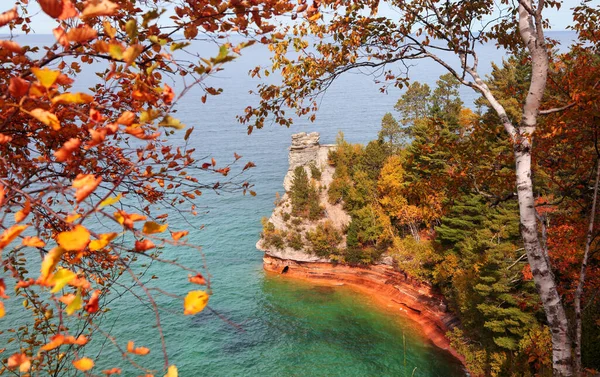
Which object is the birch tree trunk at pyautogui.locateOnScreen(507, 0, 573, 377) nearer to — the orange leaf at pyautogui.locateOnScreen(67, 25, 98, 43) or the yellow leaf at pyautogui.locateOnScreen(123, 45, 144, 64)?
the yellow leaf at pyautogui.locateOnScreen(123, 45, 144, 64)

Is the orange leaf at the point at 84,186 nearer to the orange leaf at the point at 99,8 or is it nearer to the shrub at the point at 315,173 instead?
the orange leaf at the point at 99,8

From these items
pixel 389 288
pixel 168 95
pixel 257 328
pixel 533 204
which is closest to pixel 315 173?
pixel 389 288

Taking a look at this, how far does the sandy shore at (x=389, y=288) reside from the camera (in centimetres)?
2391

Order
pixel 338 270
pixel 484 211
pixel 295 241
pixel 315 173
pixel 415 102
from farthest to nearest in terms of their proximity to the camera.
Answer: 1. pixel 415 102
2. pixel 315 173
3. pixel 295 241
4. pixel 338 270
5. pixel 484 211

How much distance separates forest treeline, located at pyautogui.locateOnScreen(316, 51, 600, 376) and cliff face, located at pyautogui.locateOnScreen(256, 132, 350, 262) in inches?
40.8

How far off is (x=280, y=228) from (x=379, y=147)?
1132 centimetres

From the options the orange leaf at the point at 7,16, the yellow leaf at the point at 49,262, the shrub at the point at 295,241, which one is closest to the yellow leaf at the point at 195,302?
the yellow leaf at the point at 49,262

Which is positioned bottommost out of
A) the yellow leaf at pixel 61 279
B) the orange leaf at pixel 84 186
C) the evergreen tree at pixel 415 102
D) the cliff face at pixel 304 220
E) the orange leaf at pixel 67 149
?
the cliff face at pixel 304 220

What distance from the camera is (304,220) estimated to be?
3516 cm

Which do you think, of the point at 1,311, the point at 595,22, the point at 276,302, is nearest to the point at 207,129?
the point at 276,302

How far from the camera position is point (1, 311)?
58.0 inches

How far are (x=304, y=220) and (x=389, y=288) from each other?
9.91m

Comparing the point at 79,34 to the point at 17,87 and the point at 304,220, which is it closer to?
the point at 17,87

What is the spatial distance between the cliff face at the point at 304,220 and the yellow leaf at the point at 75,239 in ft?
102
